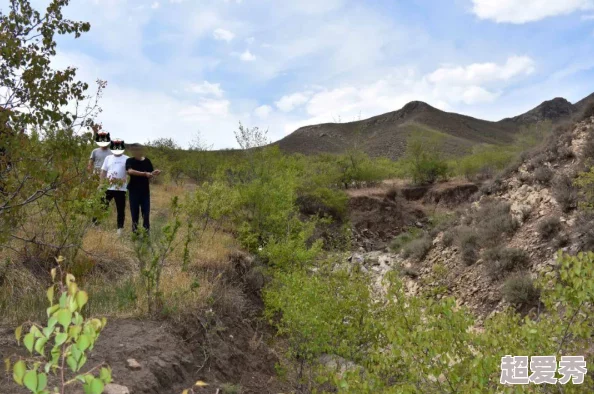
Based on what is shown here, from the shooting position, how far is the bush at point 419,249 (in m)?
13.0

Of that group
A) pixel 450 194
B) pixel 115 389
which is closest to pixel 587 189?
pixel 115 389

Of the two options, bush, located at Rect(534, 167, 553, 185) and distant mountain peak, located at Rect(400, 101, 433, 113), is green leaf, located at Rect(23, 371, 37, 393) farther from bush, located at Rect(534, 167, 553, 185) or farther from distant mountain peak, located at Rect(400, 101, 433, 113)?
Result: distant mountain peak, located at Rect(400, 101, 433, 113)

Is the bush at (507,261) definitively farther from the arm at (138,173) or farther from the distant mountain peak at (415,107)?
the distant mountain peak at (415,107)

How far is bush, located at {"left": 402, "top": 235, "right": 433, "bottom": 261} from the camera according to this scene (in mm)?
12969

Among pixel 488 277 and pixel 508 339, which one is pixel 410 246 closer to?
pixel 488 277

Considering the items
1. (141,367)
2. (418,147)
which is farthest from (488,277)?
(418,147)

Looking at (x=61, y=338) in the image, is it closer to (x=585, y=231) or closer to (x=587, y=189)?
(x=585, y=231)

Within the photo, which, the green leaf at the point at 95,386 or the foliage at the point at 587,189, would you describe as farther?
the foliage at the point at 587,189

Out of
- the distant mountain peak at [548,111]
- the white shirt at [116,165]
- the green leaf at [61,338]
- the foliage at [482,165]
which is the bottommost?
the green leaf at [61,338]

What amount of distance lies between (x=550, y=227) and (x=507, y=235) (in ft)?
4.06

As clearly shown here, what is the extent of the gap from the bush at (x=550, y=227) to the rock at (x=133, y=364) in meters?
8.73

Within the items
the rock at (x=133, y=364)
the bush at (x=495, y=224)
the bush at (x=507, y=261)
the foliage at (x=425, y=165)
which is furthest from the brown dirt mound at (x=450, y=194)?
the rock at (x=133, y=364)
